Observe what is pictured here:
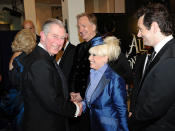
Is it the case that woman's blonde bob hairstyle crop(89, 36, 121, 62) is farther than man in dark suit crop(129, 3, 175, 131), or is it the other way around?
woman's blonde bob hairstyle crop(89, 36, 121, 62)

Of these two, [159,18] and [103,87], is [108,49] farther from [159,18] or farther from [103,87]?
[159,18]

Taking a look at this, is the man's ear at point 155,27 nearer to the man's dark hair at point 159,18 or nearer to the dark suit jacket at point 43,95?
the man's dark hair at point 159,18

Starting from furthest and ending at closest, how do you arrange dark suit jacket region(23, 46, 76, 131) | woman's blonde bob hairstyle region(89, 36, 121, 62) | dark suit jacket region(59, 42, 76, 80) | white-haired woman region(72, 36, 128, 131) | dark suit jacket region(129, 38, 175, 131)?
1. dark suit jacket region(59, 42, 76, 80)
2. woman's blonde bob hairstyle region(89, 36, 121, 62)
3. white-haired woman region(72, 36, 128, 131)
4. dark suit jacket region(23, 46, 76, 131)
5. dark suit jacket region(129, 38, 175, 131)

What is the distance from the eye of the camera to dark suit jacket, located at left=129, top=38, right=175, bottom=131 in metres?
1.16

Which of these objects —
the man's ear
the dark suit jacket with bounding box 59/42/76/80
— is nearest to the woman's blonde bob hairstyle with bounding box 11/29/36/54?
the dark suit jacket with bounding box 59/42/76/80

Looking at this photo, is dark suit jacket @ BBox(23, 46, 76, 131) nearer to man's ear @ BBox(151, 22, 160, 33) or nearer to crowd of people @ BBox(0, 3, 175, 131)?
crowd of people @ BBox(0, 3, 175, 131)

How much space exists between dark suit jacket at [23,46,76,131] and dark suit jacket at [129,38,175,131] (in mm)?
623

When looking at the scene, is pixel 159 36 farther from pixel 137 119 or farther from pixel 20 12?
pixel 20 12

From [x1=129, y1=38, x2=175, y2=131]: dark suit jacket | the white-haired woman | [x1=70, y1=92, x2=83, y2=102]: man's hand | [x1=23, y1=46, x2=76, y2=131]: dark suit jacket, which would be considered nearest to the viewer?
[x1=129, y1=38, x2=175, y2=131]: dark suit jacket

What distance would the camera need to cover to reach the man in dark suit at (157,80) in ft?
3.83

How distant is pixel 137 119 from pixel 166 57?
0.54 m

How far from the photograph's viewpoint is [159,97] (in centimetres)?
118

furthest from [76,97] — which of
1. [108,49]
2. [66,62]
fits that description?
[108,49]

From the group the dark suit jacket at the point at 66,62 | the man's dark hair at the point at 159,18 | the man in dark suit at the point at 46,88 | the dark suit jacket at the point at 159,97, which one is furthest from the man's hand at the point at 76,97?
the man's dark hair at the point at 159,18
